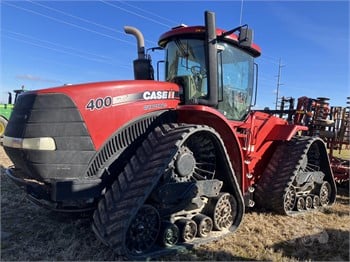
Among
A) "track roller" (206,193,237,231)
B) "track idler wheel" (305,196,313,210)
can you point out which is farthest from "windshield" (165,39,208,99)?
"track idler wheel" (305,196,313,210)

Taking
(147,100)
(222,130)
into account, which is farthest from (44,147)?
(222,130)

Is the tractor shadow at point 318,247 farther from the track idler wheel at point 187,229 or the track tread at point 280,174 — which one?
the track idler wheel at point 187,229

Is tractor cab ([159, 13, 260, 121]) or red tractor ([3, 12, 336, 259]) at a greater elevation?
tractor cab ([159, 13, 260, 121])

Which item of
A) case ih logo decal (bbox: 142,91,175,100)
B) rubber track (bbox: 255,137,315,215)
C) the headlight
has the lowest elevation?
rubber track (bbox: 255,137,315,215)

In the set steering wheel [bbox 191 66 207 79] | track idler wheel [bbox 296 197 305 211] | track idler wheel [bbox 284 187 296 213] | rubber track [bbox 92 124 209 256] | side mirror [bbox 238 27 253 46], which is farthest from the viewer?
track idler wheel [bbox 296 197 305 211]

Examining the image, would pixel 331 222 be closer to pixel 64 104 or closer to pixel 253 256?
pixel 253 256

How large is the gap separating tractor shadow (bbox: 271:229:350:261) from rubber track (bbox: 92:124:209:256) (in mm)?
1885

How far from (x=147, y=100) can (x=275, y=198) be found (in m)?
2.89

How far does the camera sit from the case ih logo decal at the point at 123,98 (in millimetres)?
4082

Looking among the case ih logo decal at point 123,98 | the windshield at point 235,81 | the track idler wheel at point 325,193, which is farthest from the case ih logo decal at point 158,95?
the track idler wheel at point 325,193

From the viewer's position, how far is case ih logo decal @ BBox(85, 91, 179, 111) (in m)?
4.08

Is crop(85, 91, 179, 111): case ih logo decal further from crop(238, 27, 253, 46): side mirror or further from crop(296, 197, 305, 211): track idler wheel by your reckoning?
crop(296, 197, 305, 211): track idler wheel

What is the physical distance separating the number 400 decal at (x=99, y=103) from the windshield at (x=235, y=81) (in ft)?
6.27

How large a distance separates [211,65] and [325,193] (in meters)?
3.90
